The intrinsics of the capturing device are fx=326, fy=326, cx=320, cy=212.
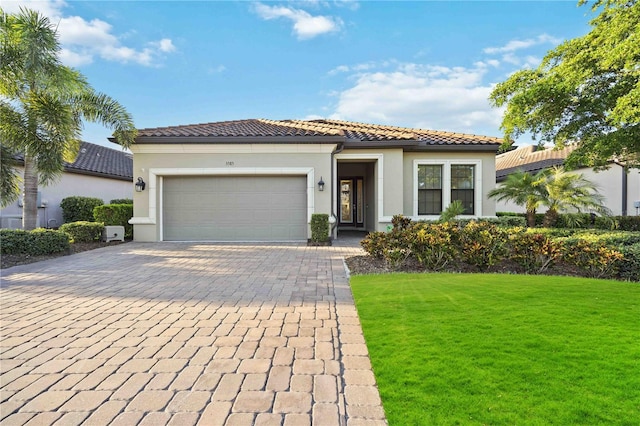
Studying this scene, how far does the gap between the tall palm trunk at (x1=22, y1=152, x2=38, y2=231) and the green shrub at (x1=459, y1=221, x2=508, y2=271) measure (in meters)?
11.5

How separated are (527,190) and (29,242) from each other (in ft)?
47.3

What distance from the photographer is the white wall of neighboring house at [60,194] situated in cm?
1310

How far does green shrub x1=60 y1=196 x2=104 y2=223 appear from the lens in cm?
1490

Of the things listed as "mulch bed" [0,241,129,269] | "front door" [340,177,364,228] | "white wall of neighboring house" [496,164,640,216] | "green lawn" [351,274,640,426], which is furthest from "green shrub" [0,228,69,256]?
"white wall of neighboring house" [496,164,640,216]

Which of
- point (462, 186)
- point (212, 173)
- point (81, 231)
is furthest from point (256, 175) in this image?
point (462, 186)

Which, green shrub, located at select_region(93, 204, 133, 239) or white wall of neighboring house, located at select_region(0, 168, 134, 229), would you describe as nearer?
green shrub, located at select_region(93, 204, 133, 239)

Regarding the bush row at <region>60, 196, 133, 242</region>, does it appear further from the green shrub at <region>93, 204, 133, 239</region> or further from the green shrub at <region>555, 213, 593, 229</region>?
the green shrub at <region>555, 213, 593, 229</region>

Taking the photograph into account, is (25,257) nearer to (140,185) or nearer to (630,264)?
(140,185)

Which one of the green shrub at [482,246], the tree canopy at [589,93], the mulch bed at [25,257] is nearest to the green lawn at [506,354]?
the green shrub at [482,246]

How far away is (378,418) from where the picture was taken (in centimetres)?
206

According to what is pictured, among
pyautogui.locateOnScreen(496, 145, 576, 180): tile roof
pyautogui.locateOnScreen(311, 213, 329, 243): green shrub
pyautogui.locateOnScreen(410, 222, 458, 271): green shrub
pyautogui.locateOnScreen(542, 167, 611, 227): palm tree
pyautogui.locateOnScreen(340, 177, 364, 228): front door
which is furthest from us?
pyautogui.locateOnScreen(496, 145, 576, 180): tile roof

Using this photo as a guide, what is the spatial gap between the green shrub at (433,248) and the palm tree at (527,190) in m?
5.40

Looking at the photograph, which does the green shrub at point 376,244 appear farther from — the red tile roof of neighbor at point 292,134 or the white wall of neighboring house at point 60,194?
the white wall of neighboring house at point 60,194

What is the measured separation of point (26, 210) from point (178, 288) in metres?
7.36
